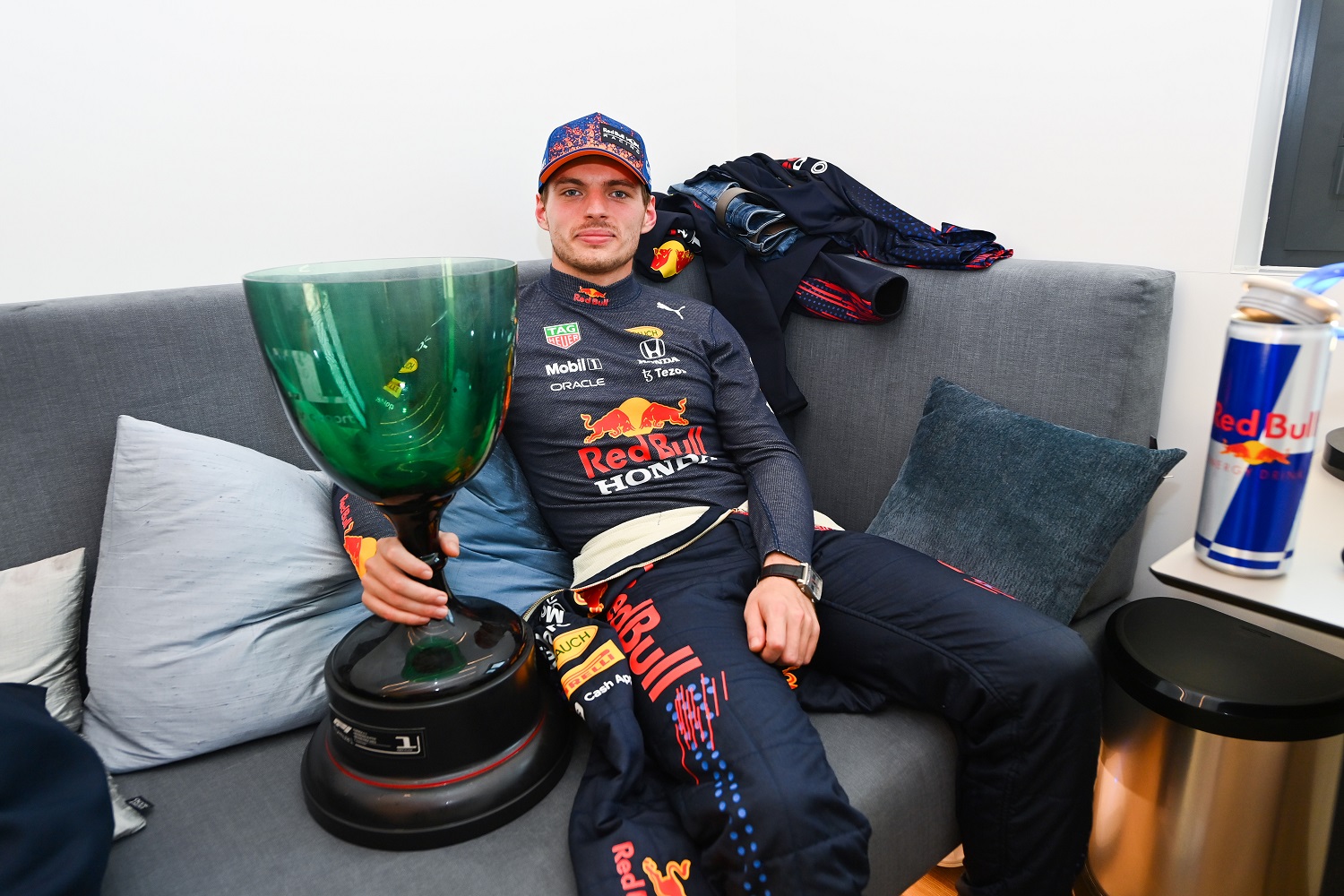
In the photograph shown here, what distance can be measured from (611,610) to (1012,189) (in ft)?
3.92

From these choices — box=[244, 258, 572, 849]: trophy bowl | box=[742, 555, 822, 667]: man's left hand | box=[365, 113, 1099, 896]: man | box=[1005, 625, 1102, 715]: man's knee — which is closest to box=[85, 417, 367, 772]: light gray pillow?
box=[244, 258, 572, 849]: trophy bowl

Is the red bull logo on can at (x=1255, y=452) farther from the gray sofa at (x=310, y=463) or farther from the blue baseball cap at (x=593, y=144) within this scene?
the blue baseball cap at (x=593, y=144)

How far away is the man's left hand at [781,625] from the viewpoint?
1039 millimetres

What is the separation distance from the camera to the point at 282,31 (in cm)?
135

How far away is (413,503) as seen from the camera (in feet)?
2.48

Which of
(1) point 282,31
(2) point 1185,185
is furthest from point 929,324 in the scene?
(1) point 282,31

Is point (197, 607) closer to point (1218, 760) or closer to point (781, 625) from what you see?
point (781, 625)

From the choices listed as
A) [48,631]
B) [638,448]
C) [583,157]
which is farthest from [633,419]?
[48,631]

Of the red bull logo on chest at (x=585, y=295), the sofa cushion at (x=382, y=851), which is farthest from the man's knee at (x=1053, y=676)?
the red bull logo on chest at (x=585, y=295)

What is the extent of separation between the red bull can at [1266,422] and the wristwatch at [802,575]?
55 centimetres

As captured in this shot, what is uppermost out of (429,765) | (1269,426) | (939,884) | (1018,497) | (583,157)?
(583,157)

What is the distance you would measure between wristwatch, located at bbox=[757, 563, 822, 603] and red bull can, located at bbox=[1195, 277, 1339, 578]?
0.55m

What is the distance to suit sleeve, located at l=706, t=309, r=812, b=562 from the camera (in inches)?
48.3

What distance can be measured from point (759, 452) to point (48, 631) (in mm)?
1053
